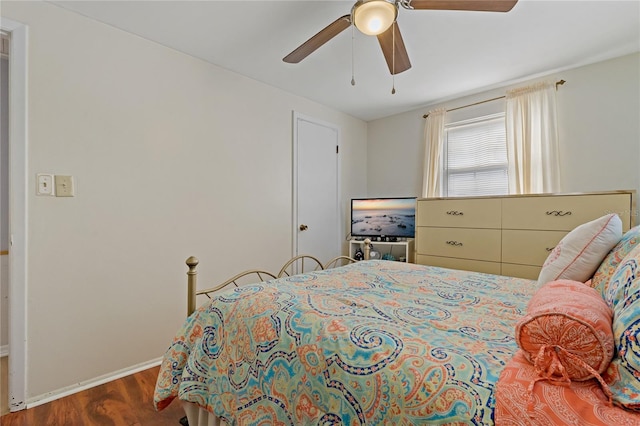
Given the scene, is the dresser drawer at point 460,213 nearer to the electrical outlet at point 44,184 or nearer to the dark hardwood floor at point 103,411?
the dark hardwood floor at point 103,411

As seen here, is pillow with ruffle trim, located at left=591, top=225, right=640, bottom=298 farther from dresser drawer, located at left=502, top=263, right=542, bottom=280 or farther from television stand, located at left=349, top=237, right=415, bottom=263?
television stand, located at left=349, top=237, right=415, bottom=263

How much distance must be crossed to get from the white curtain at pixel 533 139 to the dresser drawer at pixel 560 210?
409mm

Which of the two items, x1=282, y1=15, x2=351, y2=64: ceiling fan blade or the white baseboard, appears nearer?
x1=282, y1=15, x2=351, y2=64: ceiling fan blade

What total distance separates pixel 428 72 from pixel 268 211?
2.00 meters

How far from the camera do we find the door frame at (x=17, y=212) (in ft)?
5.59

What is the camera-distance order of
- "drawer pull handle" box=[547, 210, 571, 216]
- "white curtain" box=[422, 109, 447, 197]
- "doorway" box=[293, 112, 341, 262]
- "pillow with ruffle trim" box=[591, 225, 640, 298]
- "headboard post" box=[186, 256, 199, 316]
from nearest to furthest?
"pillow with ruffle trim" box=[591, 225, 640, 298]
"headboard post" box=[186, 256, 199, 316]
"drawer pull handle" box=[547, 210, 571, 216]
"doorway" box=[293, 112, 341, 262]
"white curtain" box=[422, 109, 447, 197]

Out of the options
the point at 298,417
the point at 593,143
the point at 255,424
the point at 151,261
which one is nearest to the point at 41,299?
the point at 151,261

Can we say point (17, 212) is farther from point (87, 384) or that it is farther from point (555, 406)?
point (555, 406)

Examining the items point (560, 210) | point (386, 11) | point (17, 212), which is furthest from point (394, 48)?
point (17, 212)

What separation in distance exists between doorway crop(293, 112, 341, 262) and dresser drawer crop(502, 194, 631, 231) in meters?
1.86

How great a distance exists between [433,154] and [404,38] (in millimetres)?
1554

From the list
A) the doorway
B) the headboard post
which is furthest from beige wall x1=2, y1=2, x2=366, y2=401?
the headboard post

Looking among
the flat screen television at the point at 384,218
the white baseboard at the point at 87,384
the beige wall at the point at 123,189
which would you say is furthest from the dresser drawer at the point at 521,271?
the white baseboard at the point at 87,384

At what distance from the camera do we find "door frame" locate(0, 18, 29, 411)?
1704mm
